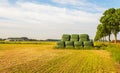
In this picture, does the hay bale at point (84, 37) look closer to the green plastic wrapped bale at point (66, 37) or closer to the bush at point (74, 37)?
the bush at point (74, 37)

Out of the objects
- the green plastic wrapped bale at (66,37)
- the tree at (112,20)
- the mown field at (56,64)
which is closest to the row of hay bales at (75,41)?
the green plastic wrapped bale at (66,37)

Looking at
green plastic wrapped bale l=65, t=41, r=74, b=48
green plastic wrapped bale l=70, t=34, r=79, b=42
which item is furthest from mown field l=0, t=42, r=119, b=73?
green plastic wrapped bale l=70, t=34, r=79, b=42

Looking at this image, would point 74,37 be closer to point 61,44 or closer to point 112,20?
point 61,44

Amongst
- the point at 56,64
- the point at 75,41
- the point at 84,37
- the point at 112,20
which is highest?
the point at 112,20

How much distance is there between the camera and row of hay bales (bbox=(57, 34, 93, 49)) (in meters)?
40.1

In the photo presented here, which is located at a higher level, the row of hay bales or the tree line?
the tree line

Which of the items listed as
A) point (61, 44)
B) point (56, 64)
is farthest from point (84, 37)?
point (56, 64)

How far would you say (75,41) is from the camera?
135 ft

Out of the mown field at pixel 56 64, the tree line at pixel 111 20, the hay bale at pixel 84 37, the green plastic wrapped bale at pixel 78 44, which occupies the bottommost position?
the mown field at pixel 56 64

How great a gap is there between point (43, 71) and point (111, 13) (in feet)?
147

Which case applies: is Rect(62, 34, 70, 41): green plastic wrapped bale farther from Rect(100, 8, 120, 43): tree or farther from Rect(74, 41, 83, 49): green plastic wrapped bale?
Rect(100, 8, 120, 43): tree

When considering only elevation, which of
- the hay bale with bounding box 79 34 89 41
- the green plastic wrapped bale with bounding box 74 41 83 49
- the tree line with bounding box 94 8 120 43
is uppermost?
the tree line with bounding box 94 8 120 43

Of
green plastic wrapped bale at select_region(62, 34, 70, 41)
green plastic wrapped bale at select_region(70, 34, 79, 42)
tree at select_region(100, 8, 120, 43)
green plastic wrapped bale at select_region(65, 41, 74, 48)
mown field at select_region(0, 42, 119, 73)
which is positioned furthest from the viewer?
tree at select_region(100, 8, 120, 43)

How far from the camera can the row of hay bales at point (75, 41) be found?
40106 mm
